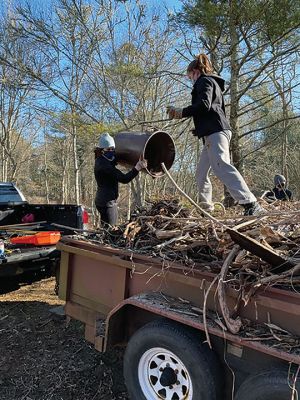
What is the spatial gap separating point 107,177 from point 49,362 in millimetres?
2359

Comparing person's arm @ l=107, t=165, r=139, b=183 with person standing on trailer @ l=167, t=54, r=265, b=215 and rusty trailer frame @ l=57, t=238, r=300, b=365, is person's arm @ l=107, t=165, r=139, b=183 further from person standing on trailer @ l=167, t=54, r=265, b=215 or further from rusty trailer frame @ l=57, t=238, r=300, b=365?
rusty trailer frame @ l=57, t=238, r=300, b=365

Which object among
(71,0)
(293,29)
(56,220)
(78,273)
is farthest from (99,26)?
(78,273)

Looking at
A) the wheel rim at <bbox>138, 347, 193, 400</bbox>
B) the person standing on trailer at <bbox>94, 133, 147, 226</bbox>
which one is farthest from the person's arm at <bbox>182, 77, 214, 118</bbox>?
the wheel rim at <bbox>138, 347, 193, 400</bbox>

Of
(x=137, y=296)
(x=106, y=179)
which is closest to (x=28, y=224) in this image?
(x=106, y=179)

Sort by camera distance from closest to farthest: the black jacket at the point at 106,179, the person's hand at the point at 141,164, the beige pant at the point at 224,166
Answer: the beige pant at the point at 224,166
the person's hand at the point at 141,164
the black jacket at the point at 106,179

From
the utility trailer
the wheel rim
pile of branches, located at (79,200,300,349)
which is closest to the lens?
the utility trailer

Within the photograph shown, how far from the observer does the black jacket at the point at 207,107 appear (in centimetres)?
371

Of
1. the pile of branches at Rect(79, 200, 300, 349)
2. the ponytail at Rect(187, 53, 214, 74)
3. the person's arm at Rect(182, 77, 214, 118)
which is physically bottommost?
the pile of branches at Rect(79, 200, 300, 349)

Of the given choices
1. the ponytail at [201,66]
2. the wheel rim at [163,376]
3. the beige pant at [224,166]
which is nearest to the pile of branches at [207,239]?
the beige pant at [224,166]

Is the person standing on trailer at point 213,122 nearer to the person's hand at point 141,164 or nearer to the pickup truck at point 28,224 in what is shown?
the person's hand at point 141,164

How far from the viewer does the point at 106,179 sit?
5.07 metres

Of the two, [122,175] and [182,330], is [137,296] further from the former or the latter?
[122,175]

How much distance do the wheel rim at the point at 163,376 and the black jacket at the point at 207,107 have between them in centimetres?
220

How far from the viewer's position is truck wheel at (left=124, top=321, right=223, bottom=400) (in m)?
2.25
